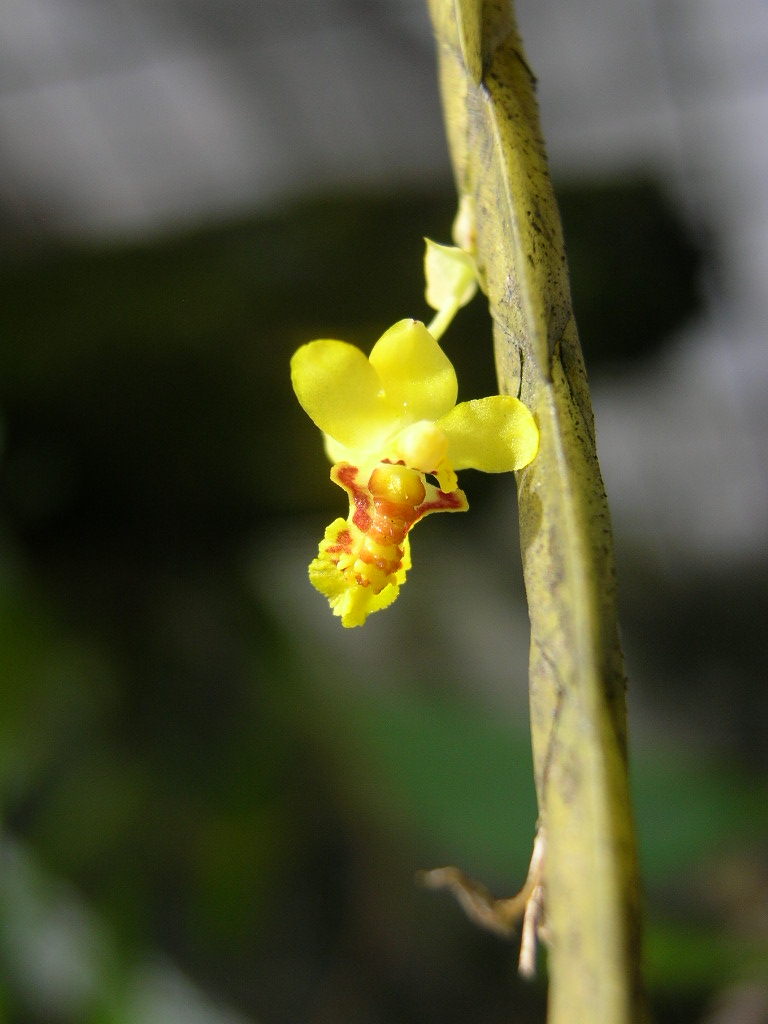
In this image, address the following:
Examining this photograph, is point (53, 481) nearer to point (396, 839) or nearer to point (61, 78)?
point (61, 78)

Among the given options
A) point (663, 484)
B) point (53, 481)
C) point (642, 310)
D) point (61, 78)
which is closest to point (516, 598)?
point (663, 484)

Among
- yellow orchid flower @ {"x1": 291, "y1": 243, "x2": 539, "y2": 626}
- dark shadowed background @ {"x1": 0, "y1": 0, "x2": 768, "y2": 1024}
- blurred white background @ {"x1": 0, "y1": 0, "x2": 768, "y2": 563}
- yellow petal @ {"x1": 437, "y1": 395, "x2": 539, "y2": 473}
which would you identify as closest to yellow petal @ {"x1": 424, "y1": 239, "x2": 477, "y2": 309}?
yellow orchid flower @ {"x1": 291, "y1": 243, "x2": 539, "y2": 626}

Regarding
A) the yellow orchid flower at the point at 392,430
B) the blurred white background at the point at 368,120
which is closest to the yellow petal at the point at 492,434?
the yellow orchid flower at the point at 392,430

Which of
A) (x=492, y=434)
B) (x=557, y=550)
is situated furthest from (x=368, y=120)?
(x=557, y=550)

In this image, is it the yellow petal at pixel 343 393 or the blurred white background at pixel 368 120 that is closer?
the yellow petal at pixel 343 393

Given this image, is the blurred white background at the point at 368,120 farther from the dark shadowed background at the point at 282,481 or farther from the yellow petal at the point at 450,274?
the yellow petal at the point at 450,274

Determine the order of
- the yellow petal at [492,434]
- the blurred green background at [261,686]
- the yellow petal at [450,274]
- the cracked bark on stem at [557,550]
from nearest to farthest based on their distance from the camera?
the cracked bark on stem at [557,550], the yellow petal at [492,434], the yellow petal at [450,274], the blurred green background at [261,686]

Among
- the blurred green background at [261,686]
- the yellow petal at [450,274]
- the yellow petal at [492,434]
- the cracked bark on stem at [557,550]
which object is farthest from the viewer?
the blurred green background at [261,686]

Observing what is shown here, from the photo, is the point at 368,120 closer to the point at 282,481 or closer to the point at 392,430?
the point at 282,481

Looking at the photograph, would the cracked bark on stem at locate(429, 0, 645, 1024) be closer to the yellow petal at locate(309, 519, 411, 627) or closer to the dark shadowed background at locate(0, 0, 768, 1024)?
the yellow petal at locate(309, 519, 411, 627)
